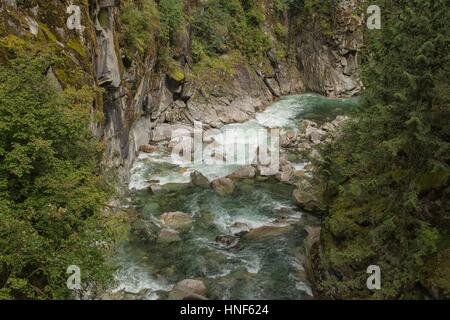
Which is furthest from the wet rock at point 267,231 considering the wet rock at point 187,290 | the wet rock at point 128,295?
the wet rock at point 128,295

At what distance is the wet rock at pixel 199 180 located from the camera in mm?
26953

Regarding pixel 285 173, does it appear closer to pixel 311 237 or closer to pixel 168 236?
pixel 311 237

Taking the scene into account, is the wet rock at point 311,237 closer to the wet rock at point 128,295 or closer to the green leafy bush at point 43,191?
the wet rock at point 128,295

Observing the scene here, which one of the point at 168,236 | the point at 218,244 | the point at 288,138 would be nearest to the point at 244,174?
the point at 218,244

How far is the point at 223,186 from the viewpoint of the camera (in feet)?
85.8

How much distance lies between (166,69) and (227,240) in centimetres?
1938

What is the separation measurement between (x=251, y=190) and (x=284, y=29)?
113 feet

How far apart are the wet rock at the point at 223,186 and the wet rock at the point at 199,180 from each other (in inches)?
27.2

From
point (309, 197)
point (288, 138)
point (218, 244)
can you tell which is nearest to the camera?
point (218, 244)

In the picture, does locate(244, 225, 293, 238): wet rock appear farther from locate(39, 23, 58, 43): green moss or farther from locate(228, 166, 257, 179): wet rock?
locate(39, 23, 58, 43): green moss

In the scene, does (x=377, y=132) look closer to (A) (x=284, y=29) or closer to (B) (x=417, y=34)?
(B) (x=417, y=34)

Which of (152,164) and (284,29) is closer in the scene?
(152,164)
